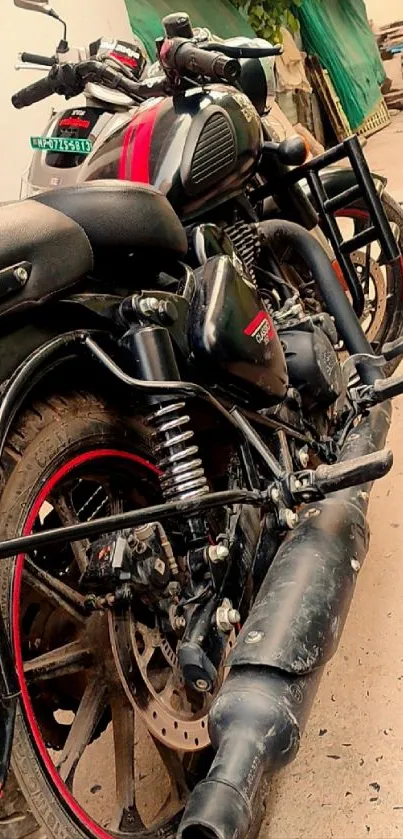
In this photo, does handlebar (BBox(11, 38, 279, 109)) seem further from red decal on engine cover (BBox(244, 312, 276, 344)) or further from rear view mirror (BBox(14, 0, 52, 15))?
red decal on engine cover (BBox(244, 312, 276, 344))

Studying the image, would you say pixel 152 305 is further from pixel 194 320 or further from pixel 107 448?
pixel 107 448

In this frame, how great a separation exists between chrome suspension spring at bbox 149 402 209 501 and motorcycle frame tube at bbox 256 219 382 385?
2.24 ft

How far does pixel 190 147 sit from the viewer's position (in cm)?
131

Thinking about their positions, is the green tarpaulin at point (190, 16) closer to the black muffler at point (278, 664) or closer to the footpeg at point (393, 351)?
the footpeg at point (393, 351)

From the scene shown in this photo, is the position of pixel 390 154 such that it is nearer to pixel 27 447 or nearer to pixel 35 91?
pixel 35 91

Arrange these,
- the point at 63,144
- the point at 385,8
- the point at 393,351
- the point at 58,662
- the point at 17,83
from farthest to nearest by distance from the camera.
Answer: the point at 385,8, the point at 17,83, the point at 393,351, the point at 63,144, the point at 58,662

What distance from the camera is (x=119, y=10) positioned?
3910 millimetres

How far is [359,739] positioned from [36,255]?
905 millimetres

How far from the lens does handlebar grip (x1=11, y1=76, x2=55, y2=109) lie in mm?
1720

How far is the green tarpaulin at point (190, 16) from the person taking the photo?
398 cm

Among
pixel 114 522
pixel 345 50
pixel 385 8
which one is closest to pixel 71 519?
pixel 114 522

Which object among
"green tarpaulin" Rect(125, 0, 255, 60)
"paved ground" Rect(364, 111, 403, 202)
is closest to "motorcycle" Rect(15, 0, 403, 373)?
"paved ground" Rect(364, 111, 403, 202)

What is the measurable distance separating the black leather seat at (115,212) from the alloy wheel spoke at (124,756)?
608 millimetres

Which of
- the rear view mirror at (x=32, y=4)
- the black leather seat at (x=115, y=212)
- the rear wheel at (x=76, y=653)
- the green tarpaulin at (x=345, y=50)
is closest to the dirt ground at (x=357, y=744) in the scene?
the rear wheel at (x=76, y=653)
